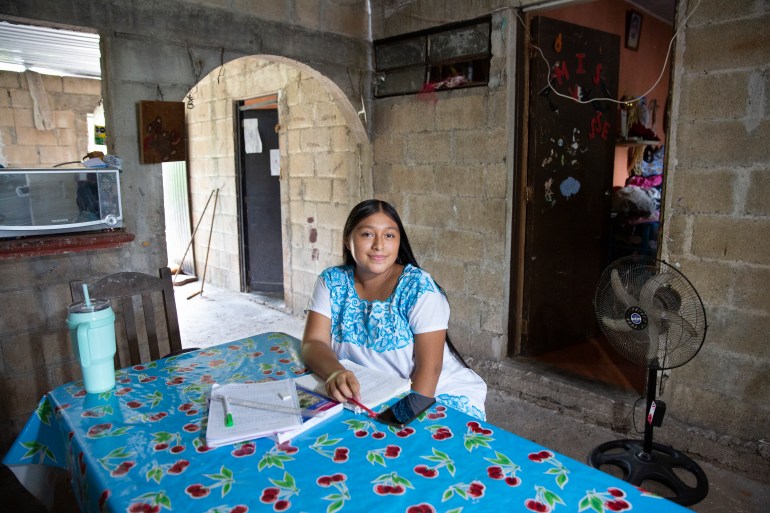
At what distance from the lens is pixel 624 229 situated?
4258 mm

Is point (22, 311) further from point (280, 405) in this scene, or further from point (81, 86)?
point (81, 86)

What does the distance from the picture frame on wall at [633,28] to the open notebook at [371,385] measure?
189 inches

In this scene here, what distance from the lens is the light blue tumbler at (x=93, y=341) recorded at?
1507 millimetres

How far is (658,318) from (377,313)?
121 centimetres

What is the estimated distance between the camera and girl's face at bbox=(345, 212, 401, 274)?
186cm

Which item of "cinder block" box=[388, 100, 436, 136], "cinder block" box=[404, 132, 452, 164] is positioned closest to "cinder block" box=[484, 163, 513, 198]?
"cinder block" box=[404, 132, 452, 164]

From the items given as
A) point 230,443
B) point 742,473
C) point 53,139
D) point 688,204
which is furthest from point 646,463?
point 53,139

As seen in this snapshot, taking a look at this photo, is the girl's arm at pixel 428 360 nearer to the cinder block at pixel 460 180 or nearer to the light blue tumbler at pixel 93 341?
the light blue tumbler at pixel 93 341

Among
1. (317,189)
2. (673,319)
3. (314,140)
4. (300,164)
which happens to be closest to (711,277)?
(673,319)

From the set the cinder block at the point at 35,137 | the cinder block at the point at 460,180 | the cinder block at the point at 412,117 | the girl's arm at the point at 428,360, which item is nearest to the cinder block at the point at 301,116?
the cinder block at the point at 412,117

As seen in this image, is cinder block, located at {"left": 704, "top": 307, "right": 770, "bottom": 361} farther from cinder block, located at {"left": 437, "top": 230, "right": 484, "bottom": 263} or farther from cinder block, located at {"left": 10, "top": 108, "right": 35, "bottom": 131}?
cinder block, located at {"left": 10, "top": 108, "right": 35, "bottom": 131}

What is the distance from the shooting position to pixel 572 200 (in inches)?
144

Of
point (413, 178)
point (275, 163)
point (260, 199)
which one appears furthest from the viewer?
point (260, 199)

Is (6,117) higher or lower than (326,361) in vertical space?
higher
